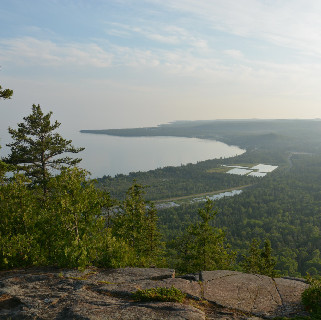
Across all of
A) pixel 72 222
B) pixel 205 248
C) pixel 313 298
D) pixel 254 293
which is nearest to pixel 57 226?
pixel 72 222

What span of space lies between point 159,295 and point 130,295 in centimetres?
178

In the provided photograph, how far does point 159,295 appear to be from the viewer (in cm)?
1391

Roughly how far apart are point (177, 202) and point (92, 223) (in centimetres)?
17318

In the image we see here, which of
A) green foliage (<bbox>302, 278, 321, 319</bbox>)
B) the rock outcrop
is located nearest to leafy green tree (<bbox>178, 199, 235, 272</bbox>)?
the rock outcrop

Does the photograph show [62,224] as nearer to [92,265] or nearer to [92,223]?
[92,223]

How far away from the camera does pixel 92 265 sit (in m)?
19.1

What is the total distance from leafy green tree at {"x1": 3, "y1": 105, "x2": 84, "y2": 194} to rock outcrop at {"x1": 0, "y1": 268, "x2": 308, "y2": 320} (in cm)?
1534

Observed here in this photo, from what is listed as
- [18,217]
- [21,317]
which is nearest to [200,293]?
[21,317]

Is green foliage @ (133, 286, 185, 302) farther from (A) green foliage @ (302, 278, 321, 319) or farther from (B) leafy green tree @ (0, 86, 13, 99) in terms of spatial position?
(B) leafy green tree @ (0, 86, 13, 99)

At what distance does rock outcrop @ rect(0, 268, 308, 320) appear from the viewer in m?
12.3

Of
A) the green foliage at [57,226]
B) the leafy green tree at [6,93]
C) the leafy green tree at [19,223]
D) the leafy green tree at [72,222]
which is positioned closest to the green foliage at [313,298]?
the green foliage at [57,226]

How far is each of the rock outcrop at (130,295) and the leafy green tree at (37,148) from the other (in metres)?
15.3

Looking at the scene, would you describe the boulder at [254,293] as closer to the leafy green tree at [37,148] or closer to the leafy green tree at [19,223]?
the leafy green tree at [19,223]

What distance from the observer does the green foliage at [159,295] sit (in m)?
13.9
